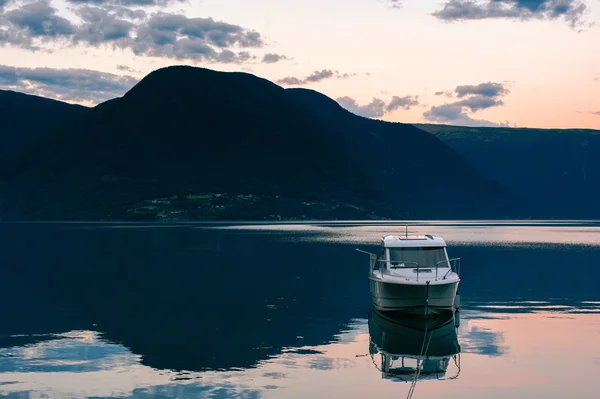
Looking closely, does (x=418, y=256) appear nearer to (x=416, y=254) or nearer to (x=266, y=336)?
(x=416, y=254)

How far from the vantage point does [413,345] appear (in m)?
36.8

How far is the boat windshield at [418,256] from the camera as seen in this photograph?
4666cm

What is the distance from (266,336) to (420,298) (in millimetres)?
9149

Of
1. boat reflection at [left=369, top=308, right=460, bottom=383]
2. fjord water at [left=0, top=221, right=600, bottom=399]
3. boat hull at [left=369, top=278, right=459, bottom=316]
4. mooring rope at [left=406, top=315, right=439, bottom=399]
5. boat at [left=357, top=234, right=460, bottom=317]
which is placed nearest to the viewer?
mooring rope at [left=406, top=315, right=439, bottom=399]

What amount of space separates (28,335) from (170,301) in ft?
46.9

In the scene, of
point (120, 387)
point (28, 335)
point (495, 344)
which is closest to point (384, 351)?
point (495, 344)

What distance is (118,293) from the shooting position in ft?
186

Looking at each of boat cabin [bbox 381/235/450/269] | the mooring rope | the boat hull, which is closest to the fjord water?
the mooring rope

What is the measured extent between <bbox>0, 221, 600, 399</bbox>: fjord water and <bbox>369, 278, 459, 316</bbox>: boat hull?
4.96 feet

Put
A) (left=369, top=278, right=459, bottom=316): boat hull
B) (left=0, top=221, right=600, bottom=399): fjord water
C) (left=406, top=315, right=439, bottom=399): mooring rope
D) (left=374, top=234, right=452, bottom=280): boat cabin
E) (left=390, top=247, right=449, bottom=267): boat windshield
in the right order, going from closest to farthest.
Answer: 1. (left=406, top=315, right=439, bottom=399): mooring rope
2. (left=0, top=221, right=600, bottom=399): fjord water
3. (left=369, top=278, right=459, bottom=316): boat hull
4. (left=374, top=234, right=452, bottom=280): boat cabin
5. (left=390, top=247, right=449, bottom=267): boat windshield

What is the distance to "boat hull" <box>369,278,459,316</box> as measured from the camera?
41.8 metres

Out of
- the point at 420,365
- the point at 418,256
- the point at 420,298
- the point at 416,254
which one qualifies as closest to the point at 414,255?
the point at 416,254

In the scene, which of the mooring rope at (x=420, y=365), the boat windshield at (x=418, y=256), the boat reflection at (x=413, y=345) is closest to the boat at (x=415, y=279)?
the boat windshield at (x=418, y=256)

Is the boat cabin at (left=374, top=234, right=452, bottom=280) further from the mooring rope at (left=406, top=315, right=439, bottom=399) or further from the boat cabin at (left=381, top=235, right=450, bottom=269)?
the mooring rope at (left=406, top=315, right=439, bottom=399)
